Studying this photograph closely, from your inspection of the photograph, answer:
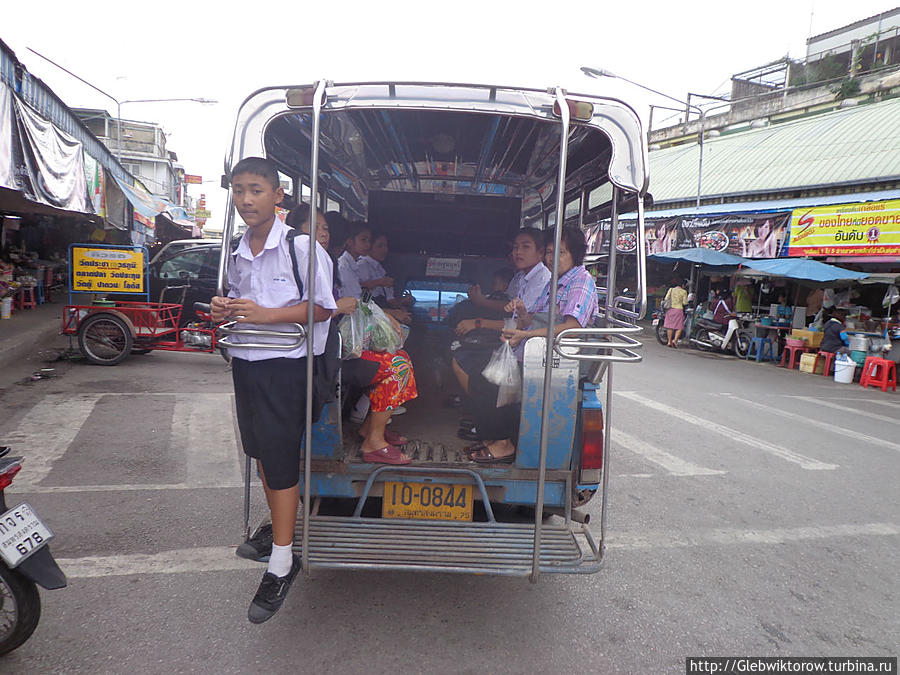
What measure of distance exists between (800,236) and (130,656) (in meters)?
15.5

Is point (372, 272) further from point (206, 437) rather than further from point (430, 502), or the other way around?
point (430, 502)

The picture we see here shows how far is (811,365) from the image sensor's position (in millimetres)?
12672

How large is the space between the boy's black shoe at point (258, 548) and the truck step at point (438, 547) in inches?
7.0

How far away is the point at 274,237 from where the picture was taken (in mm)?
2656

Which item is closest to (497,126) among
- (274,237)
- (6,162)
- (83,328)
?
(274,237)

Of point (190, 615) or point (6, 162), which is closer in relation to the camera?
point (190, 615)

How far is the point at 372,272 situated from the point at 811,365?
1117 cm

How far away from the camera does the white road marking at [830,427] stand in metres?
6.84

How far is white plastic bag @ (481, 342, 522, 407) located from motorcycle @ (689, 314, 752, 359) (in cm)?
1344

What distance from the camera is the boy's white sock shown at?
2.67m

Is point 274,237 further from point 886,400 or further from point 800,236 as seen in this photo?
point 800,236

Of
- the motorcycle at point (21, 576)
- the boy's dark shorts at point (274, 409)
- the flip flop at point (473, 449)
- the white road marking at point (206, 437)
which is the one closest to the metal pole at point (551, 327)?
the flip flop at point (473, 449)

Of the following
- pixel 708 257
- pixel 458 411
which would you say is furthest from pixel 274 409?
pixel 708 257

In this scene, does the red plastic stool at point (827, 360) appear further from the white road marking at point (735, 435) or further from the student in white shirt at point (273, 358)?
the student in white shirt at point (273, 358)
